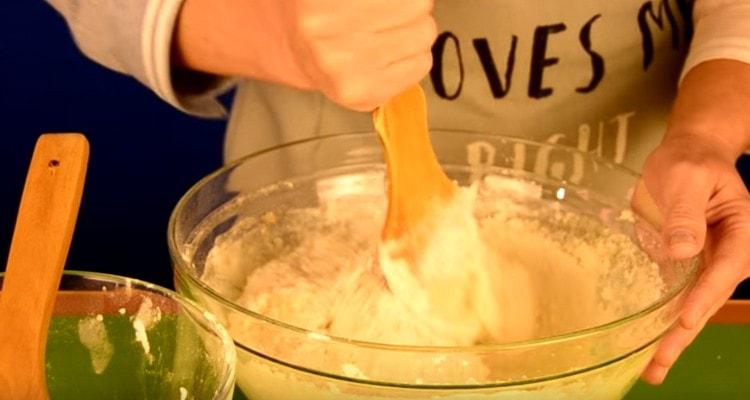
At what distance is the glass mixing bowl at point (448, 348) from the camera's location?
0.60m

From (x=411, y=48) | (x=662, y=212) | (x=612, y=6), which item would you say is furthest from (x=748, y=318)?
(x=411, y=48)

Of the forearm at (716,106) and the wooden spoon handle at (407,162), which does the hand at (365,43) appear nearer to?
the wooden spoon handle at (407,162)

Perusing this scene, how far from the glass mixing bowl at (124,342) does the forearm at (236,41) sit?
0.23m

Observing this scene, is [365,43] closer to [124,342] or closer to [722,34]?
[124,342]

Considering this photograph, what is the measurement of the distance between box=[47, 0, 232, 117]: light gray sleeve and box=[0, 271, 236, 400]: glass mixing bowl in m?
0.27

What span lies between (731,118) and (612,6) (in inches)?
8.0

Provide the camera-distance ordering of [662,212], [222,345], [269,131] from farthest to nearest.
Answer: [269,131]
[662,212]
[222,345]

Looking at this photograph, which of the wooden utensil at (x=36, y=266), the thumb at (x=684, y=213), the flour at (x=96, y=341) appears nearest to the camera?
the wooden utensil at (x=36, y=266)

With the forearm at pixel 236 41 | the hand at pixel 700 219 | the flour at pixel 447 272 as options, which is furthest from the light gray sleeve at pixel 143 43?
the hand at pixel 700 219

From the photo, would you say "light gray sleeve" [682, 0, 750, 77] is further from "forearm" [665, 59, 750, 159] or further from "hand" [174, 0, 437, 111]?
"hand" [174, 0, 437, 111]

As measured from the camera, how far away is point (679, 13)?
1.10 metres

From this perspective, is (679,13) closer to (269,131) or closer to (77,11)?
(269,131)

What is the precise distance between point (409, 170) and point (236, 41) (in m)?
0.18

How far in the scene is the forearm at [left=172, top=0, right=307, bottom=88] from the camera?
2.42ft
